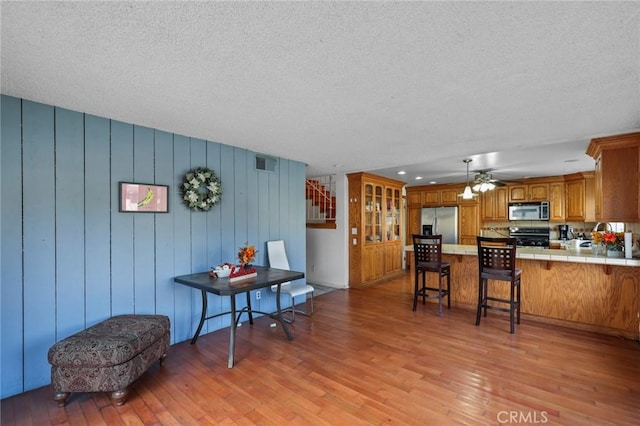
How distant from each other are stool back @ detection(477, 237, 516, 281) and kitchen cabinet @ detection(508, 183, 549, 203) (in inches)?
153

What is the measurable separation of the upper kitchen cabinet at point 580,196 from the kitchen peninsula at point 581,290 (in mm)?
3004

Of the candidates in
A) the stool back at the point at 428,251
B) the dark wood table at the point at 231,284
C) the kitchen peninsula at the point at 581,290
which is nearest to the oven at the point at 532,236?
the kitchen peninsula at the point at 581,290

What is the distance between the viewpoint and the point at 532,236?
672 cm

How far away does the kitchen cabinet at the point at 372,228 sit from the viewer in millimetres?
5723

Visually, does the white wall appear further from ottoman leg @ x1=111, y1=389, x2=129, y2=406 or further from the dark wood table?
ottoman leg @ x1=111, y1=389, x2=129, y2=406

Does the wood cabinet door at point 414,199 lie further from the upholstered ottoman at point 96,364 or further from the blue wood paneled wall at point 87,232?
the upholstered ottoman at point 96,364

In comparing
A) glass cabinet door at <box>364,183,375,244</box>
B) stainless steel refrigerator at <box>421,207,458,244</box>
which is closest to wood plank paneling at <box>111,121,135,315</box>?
glass cabinet door at <box>364,183,375,244</box>

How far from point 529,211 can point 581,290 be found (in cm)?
346

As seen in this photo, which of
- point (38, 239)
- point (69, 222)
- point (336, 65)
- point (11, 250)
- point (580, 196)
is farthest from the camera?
point (580, 196)

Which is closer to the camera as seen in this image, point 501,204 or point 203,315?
point 203,315

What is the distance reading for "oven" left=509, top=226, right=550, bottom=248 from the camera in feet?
21.5

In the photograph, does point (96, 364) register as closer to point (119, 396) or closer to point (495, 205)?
point (119, 396)

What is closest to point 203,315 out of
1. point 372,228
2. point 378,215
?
point 372,228

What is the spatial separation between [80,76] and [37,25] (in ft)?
1.83
